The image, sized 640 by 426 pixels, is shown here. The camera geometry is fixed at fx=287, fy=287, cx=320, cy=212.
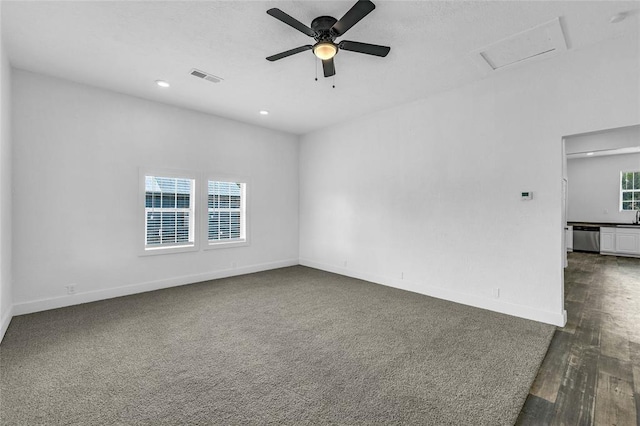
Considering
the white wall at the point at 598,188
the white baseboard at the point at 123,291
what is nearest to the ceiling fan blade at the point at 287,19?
the white baseboard at the point at 123,291

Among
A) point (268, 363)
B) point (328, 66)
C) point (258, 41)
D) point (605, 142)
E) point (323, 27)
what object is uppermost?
point (258, 41)

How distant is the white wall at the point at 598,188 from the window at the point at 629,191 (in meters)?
0.10

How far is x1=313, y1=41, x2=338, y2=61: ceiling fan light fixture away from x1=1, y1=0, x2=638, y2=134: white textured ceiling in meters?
0.27

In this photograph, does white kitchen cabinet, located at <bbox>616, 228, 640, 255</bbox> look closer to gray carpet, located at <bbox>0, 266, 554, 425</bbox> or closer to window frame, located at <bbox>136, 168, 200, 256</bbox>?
gray carpet, located at <bbox>0, 266, 554, 425</bbox>

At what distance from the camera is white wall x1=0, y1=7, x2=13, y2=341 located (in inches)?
118

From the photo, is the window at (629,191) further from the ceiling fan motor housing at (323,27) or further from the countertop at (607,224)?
the ceiling fan motor housing at (323,27)

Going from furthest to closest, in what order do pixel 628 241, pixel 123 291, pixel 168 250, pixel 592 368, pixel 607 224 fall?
pixel 607 224 < pixel 628 241 < pixel 168 250 < pixel 123 291 < pixel 592 368

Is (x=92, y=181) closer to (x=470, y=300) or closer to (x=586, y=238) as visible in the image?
(x=470, y=300)

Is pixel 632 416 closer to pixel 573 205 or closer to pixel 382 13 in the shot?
pixel 382 13

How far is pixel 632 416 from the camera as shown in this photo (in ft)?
6.19

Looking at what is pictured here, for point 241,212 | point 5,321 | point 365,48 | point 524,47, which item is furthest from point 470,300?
point 5,321

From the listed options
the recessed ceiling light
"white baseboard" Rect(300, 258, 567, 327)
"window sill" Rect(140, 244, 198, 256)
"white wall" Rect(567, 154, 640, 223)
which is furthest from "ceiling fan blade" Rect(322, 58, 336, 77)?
"white wall" Rect(567, 154, 640, 223)

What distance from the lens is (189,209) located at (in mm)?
5180

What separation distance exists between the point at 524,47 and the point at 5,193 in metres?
5.93
